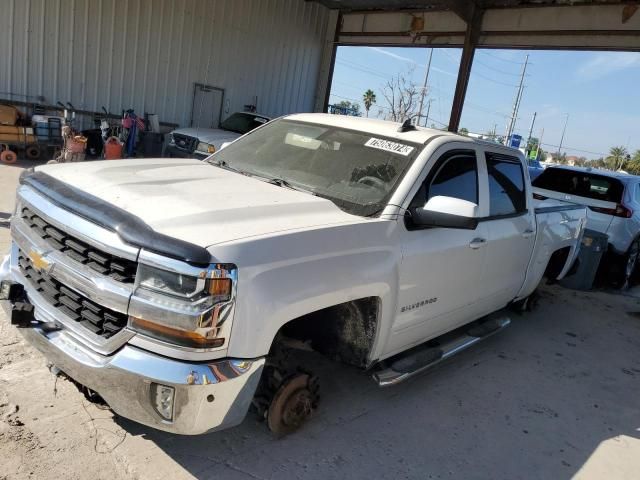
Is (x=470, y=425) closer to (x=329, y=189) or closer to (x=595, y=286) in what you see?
(x=329, y=189)

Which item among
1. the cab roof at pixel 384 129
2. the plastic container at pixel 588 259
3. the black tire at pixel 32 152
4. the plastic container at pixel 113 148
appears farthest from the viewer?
the black tire at pixel 32 152

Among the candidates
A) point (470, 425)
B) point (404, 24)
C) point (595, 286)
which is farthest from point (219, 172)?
point (404, 24)

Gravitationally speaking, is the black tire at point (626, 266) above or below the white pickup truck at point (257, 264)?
below

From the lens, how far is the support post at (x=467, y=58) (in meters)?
14.7

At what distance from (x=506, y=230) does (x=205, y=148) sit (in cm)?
760

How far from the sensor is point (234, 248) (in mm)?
2275

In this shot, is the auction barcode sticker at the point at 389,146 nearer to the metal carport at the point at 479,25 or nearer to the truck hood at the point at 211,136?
the truck hood at the point at 211,136

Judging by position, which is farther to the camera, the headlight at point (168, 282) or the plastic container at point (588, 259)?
the plastic container at point (588, 259)

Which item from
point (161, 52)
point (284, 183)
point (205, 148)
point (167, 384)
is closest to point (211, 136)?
point (205, 148)

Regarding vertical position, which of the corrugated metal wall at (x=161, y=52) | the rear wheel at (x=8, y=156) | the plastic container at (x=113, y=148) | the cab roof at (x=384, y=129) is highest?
the corrugated metal wall at (x=161, y=52)

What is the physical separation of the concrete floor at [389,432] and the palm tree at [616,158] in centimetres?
7070

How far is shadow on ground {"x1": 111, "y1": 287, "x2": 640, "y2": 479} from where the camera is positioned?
9.56ft

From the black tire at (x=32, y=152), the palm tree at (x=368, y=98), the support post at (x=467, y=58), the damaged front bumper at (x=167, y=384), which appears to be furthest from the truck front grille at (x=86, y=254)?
the palm tree at (x=368, y=98)

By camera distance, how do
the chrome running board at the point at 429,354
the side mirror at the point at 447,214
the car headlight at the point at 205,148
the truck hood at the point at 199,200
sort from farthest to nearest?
the car headlight at the point at 205,148, the chrome running board at the point at 429,354, the side mirror at the point at 447,214, the truck hood at the point at 199,200
